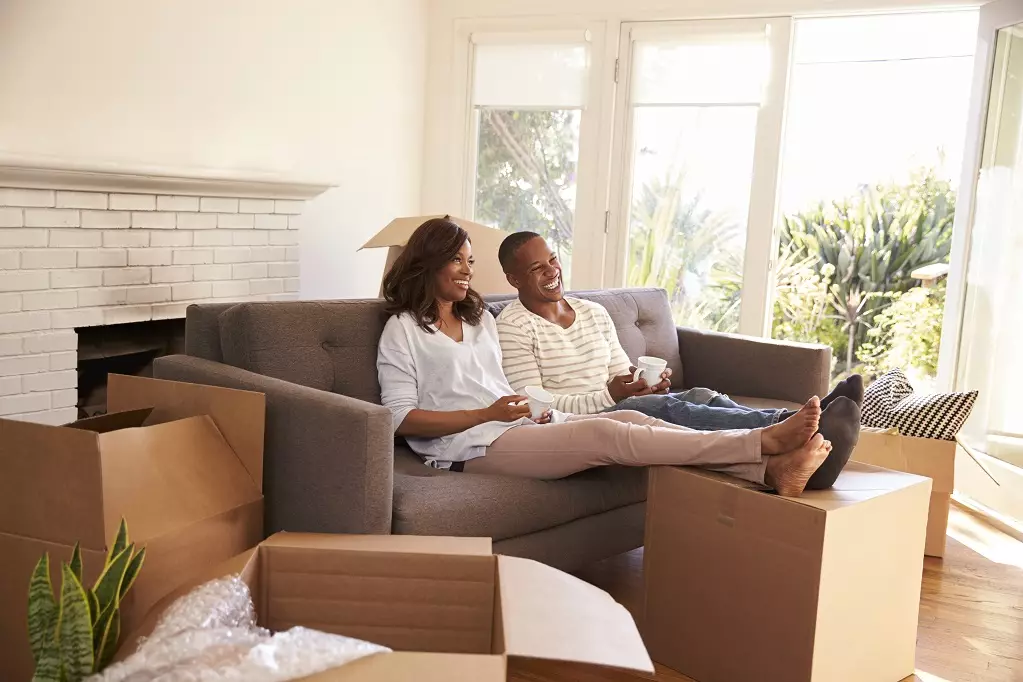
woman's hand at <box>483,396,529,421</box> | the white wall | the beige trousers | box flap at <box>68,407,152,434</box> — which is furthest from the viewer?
the white wall

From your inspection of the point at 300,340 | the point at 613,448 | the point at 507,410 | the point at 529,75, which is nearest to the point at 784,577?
the point at 613,448

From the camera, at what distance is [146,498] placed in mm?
1751

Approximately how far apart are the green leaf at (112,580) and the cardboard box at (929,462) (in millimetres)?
2553

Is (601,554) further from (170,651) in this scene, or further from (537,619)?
(170,651)

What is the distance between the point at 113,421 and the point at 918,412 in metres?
2.48

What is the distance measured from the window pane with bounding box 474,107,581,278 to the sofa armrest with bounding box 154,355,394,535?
10.3 ft

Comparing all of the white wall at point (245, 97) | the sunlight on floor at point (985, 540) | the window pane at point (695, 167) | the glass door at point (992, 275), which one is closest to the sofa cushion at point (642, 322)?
the sunlight on floor at point (985, 540)

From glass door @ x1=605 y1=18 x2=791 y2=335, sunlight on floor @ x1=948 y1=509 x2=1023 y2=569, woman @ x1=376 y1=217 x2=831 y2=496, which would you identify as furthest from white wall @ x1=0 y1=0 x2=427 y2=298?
sunlight on floor @ x1=948 y1=509 x2=1023 y2=569

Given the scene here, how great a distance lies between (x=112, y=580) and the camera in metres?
1.38

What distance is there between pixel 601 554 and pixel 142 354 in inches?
83.2

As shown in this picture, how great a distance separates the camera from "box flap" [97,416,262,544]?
5.58ft

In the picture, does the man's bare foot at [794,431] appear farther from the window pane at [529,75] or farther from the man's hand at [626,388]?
the window pane at [529,75]

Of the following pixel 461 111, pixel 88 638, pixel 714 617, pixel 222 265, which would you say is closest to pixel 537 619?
pixel 88 638

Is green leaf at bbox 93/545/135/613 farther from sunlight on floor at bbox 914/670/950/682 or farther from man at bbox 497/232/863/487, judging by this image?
sunlight on floor at bbox 914/670/950/682
